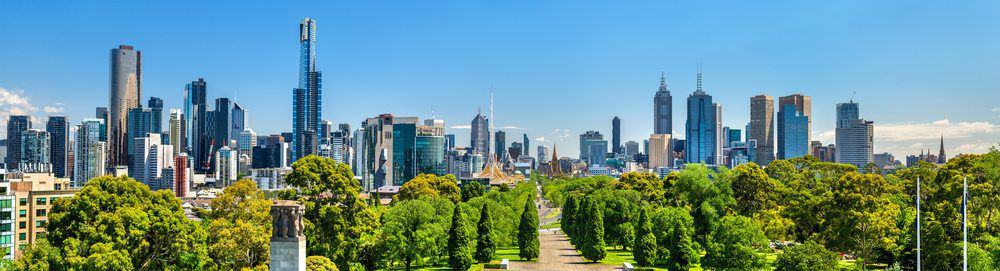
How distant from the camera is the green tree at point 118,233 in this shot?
37.0m

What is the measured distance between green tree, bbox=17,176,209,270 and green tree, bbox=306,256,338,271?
5402 mm

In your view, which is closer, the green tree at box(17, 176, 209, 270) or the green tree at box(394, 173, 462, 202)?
the green tree at box(17, 176, 209, 270)

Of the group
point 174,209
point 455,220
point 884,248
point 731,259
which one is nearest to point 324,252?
point 174,209

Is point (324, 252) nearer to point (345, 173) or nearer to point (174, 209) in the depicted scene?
point (345, 173)

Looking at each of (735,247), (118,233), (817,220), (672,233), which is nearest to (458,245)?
(672,233)

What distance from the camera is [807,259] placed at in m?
36.8

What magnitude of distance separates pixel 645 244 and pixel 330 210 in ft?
79.3

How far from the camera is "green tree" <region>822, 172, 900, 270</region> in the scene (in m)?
51.0

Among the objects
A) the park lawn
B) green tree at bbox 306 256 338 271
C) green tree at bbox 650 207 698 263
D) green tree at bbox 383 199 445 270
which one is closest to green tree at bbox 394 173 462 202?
the park lawn

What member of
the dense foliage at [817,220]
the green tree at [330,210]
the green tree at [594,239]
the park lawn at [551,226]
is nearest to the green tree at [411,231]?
the green tree at [330,210]

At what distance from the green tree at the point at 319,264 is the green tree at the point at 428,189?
4928 centimetres

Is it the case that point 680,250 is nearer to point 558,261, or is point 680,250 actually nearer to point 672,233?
point 672,233

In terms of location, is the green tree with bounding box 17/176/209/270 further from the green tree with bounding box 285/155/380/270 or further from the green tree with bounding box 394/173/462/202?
the green tree with bounding box 394/173/462/202

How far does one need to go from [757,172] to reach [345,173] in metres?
45.6
